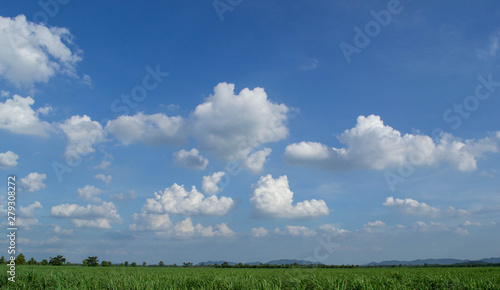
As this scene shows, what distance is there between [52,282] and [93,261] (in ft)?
284

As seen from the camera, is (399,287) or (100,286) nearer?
(399,287)

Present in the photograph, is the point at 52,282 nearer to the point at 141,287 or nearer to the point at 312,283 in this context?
the point at 141,287

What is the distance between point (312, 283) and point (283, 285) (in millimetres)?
943

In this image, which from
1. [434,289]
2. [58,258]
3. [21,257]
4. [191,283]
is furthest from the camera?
[58,258]

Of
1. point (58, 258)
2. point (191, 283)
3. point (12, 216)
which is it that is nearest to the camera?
point (191, 283)

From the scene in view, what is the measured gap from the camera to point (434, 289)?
33.4ft

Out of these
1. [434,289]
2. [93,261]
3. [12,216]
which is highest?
[12,216]

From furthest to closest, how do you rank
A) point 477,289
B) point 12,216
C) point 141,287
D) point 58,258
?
point 58,258
point 12,216
point 141,287
point 477,289

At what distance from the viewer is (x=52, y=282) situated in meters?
12.3

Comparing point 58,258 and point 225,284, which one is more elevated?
point 225,284

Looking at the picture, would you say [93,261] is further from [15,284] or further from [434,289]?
[434,289]

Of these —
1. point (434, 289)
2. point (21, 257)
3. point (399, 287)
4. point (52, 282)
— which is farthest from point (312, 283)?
point (21, 257)

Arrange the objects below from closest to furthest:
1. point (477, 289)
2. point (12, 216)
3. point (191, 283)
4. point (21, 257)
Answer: point (477, 289)
point (191, 283)
point (12, 216)
point (21, 257)

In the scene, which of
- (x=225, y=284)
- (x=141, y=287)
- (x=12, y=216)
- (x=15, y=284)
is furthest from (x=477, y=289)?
(x=12, y=216)
